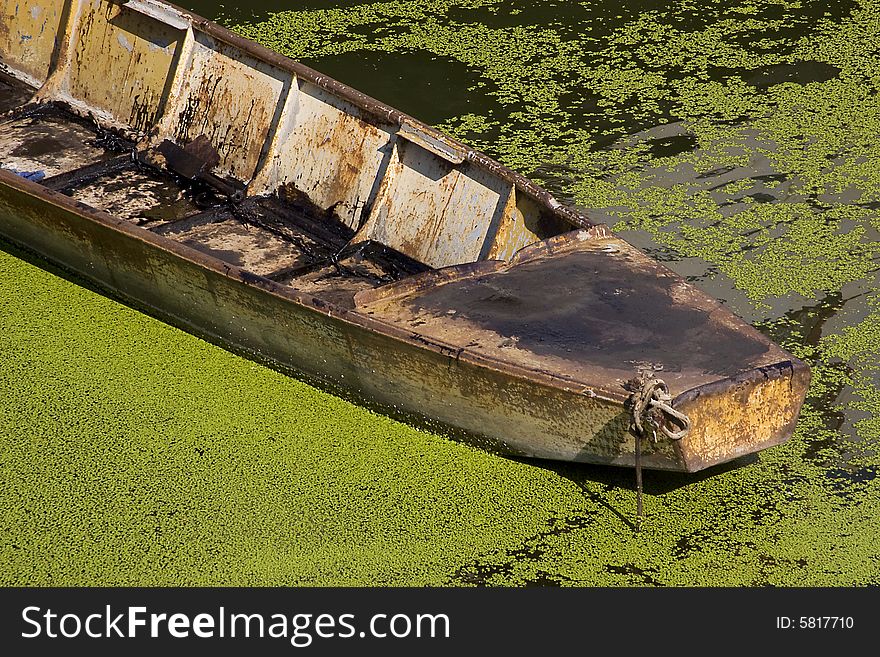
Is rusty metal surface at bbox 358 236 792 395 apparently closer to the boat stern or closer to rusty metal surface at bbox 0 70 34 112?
the boat stern

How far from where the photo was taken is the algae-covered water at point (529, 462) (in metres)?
3.94

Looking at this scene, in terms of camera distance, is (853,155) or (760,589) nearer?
(760,589)

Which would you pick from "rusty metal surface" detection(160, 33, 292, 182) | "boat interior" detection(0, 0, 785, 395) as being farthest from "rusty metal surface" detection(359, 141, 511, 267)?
"rusty metal surface" detection(160, 33, 292, 182)

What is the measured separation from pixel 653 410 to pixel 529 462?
0.65 m

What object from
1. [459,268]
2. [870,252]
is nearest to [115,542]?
[459,268]

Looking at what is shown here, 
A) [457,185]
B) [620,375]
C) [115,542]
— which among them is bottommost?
[115,542]

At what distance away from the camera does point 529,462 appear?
4.30 m

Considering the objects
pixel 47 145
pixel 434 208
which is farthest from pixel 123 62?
pixel 434 208

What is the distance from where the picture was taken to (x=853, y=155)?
6.22 metres

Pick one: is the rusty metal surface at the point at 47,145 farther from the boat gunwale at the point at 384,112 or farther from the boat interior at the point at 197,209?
the boat gunwale at the point at 384,112

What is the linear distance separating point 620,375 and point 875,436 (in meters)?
1.06

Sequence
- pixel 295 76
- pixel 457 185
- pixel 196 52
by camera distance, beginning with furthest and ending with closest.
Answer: pixel 196 52
pixel 295 76
pixel 457 185

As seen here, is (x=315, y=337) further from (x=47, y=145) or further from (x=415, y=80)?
(x=415, y=80)

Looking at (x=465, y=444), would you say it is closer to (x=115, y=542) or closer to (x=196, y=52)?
(x=115, y=542)
